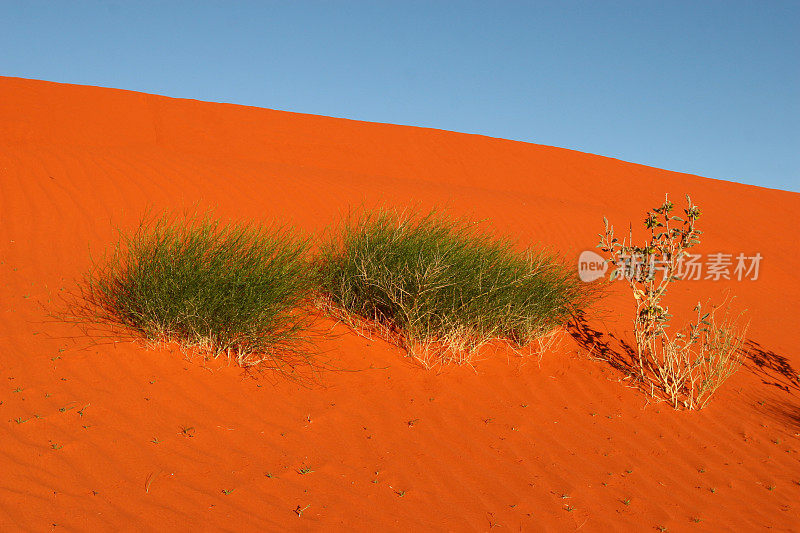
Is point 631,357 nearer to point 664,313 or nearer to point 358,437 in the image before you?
point 664,313

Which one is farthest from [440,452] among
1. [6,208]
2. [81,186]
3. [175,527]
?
[81,186]

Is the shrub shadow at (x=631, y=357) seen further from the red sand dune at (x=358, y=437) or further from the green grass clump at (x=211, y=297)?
the green grass clump at (x=211, y=297)

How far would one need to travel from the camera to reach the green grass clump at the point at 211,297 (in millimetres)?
4250

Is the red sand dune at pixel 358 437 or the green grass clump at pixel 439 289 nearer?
the red sand dune at pixel 358 437

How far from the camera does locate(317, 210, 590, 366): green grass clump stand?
4816 millimetres

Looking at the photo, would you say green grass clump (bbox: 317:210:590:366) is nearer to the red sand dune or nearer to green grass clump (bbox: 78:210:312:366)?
the red sand dune

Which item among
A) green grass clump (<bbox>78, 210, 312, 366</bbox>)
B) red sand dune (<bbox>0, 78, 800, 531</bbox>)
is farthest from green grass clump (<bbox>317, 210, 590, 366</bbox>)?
green grass clump (<bbox>78, 210, 312, 366</bbox>)

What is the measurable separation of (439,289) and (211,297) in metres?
1.78

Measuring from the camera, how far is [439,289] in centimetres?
487

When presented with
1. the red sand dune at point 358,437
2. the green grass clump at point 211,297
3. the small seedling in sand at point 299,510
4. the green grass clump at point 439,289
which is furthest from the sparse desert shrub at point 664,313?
the small seedling in sand at point 299,510

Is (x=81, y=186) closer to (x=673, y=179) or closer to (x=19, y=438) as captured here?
(x=19, y=438)

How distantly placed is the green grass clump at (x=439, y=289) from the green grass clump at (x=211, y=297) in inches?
25.2

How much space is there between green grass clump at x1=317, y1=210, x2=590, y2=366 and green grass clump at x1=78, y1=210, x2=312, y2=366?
640 mm

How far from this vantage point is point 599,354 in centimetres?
546
